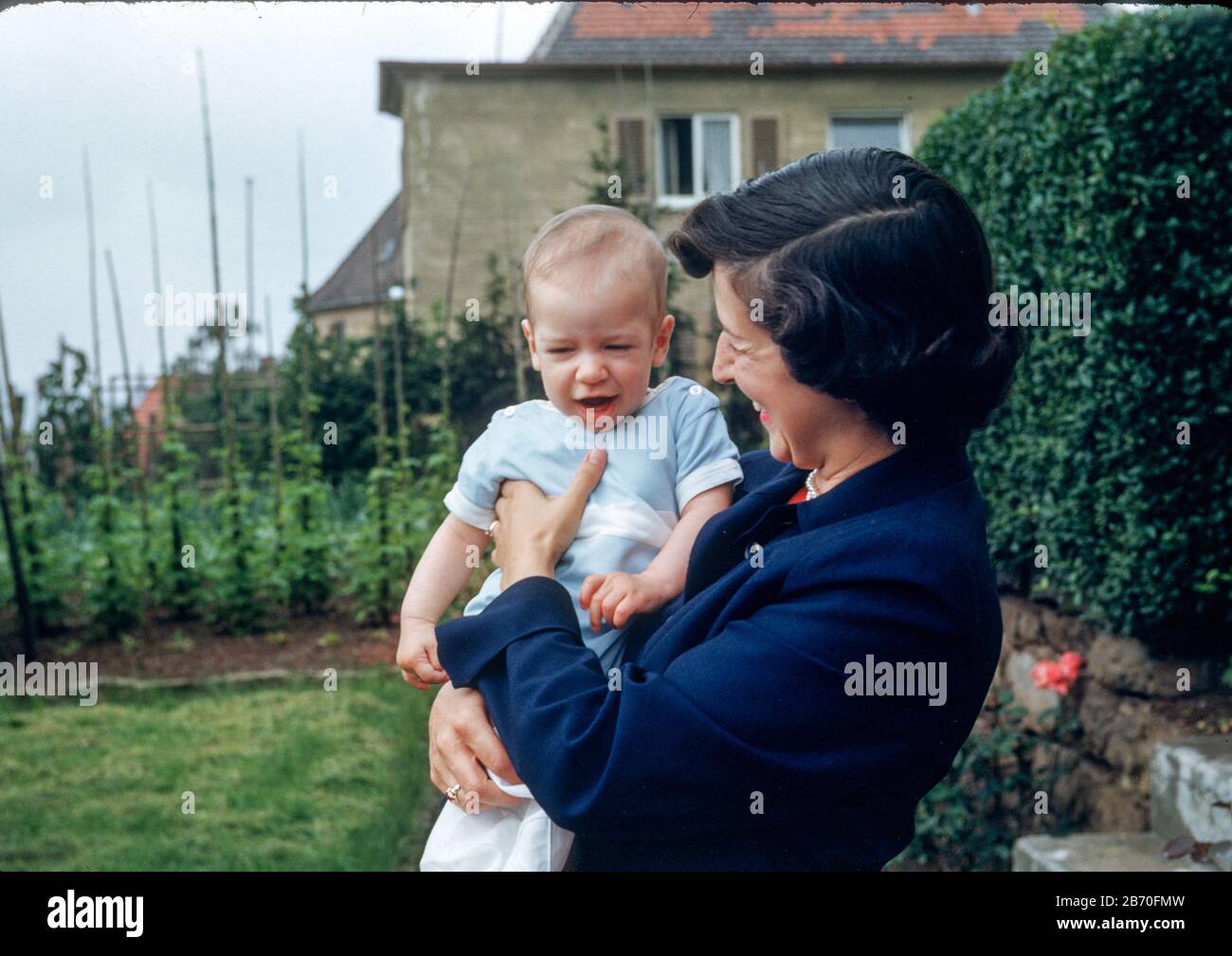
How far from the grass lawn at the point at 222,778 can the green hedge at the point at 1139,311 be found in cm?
173

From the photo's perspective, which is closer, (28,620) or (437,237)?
(437,237)

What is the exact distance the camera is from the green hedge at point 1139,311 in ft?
8.78

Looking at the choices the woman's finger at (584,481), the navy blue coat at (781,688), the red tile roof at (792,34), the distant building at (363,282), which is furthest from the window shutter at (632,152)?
the navy blue coat at (781,688)

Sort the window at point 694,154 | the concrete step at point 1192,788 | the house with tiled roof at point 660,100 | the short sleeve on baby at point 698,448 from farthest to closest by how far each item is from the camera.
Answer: the window at point 694,154 < the house with tiled roof at point 660,100 < the concrete step at point 1192,788 < the short sleeve on baby at point 698,448

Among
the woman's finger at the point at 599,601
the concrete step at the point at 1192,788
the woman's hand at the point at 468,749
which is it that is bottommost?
the concrete step at the point at 1192,788

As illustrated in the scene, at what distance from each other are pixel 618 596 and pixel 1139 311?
1.96 metres

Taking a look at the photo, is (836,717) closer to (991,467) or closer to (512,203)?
(991,467)

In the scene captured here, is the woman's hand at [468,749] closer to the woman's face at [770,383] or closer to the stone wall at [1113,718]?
the woman's face at [770,383]

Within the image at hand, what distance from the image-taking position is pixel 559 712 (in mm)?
1135

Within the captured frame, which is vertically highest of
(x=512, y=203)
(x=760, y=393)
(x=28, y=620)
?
(x=512, y=203)

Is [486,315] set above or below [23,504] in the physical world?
above

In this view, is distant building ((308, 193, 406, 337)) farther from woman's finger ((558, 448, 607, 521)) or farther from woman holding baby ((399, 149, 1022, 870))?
woman holding baby ((399, 149, 1022, 870))
